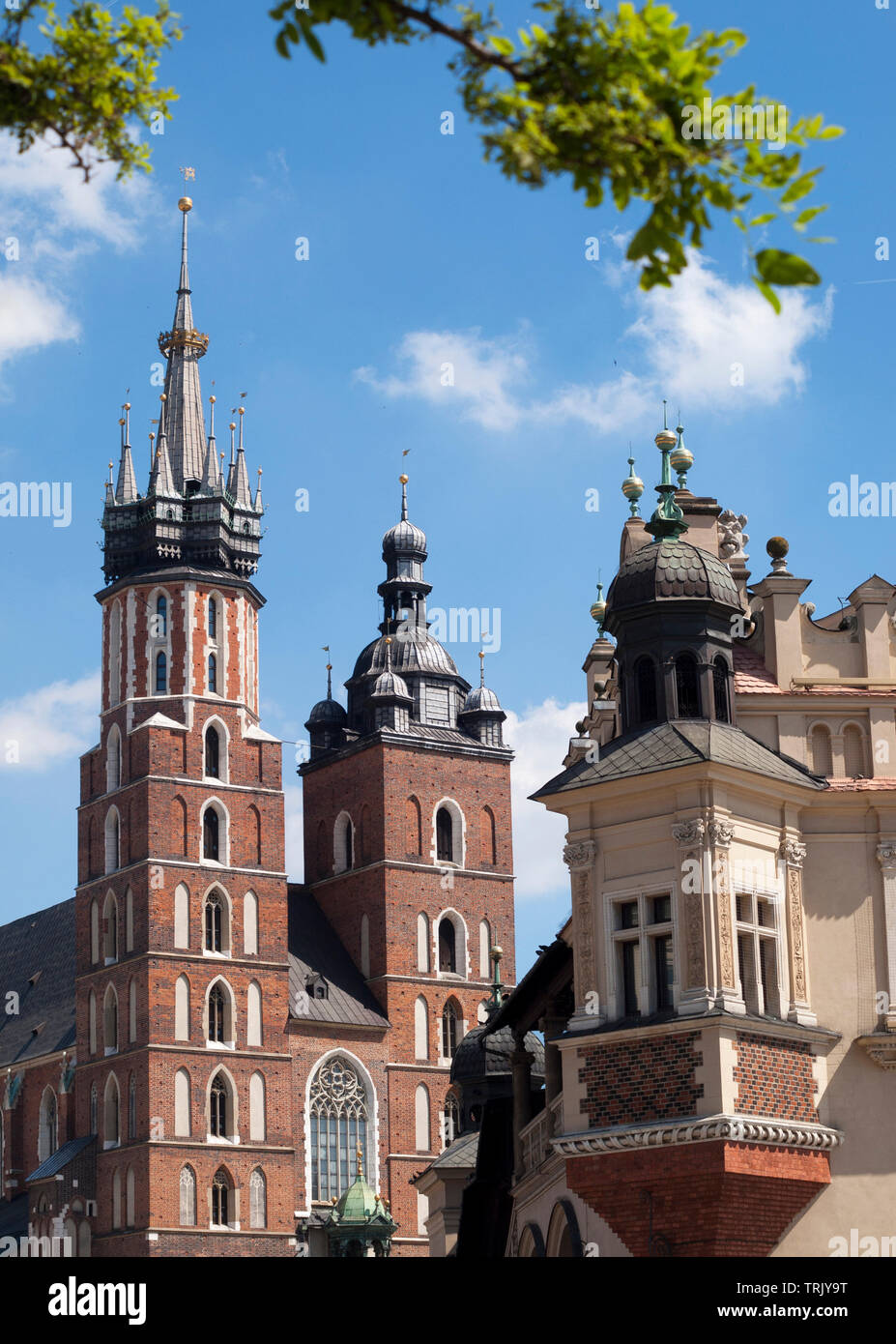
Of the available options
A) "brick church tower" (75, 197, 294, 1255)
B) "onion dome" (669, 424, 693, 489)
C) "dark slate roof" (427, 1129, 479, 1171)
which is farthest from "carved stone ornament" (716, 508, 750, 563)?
"brick church tower" (75, 197, 294, 1255)

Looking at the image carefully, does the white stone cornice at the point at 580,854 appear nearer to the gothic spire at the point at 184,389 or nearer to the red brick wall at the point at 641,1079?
the red brick wall at the point at 641,1079

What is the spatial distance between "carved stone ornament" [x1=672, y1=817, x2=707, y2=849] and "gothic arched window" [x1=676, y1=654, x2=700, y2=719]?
1.99m

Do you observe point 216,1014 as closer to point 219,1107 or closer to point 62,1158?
point 219,1107

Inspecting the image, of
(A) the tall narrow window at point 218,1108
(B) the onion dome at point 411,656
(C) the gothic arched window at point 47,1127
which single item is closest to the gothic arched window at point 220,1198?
(A) the tall narrow window at point 218,1108

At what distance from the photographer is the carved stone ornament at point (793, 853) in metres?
27.4

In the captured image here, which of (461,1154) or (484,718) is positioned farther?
(484,718)

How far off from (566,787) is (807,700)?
341 centimetres

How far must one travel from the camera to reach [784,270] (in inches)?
323

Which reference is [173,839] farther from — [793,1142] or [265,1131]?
[793,1142]

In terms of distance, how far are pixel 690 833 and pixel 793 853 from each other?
1.72 metres

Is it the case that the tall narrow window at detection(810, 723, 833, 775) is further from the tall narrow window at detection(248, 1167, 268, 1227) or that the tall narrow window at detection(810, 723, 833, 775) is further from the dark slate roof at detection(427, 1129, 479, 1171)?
the tall narrow window at detection(248, 1167, 268, 1227)

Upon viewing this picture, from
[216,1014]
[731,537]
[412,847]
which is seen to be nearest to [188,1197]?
[216,1014]

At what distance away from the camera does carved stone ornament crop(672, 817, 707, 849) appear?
26375 mm

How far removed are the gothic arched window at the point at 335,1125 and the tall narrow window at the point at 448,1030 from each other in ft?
13.2
